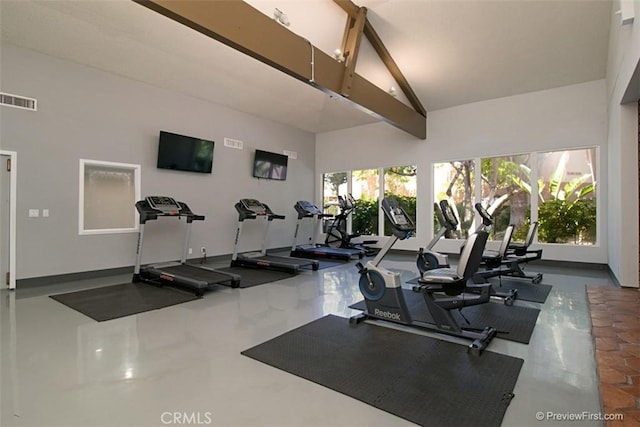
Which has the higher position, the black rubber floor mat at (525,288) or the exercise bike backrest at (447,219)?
the exercise bike backrest at (447,219)

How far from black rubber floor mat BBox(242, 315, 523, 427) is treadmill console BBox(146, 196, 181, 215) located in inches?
142

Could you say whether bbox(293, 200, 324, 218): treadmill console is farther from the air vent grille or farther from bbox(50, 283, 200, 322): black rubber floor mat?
the air vent grille

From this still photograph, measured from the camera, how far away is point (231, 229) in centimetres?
822

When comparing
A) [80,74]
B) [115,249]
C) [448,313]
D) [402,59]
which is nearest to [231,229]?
[115,249]

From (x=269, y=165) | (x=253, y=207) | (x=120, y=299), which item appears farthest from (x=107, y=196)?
(x=269, y=165)

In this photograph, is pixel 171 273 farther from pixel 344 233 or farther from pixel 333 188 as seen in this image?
pixel 333 188

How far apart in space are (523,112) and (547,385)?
22.0ft

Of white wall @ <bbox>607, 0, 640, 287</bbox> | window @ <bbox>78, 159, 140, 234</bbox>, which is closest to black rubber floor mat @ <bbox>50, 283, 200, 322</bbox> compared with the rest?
window @ <bbox>78, 159, 140, 234</bbox>

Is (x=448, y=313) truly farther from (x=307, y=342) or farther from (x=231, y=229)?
(x=231, y=229)

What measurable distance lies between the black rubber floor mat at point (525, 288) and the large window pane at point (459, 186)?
2.56 metres

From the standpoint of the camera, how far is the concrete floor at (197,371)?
6.81ft

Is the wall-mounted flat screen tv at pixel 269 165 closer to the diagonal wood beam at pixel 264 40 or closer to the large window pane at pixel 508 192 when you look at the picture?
the diagonal wood beam at pixel 264 40

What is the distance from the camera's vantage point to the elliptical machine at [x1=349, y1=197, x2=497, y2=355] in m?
3.12

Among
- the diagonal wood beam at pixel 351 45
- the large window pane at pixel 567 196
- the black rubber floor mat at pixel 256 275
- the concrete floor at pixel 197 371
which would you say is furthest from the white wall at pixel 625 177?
the black rubber floor mat at pixel 256 275
